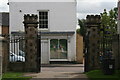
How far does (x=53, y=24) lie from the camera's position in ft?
115

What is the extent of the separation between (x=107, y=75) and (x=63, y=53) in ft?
54.3

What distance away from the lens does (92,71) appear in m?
20.6

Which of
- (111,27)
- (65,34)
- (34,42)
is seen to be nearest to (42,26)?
(65,34)

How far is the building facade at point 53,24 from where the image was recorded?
3469cm

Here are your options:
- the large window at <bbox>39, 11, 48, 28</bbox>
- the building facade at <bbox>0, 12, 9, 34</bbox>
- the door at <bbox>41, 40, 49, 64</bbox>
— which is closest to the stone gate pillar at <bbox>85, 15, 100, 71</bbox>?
the door at <bbox>41, 40, 49, 64</bbox>

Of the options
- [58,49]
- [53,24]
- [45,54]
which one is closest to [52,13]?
[53,24]

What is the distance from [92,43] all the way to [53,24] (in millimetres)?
13987

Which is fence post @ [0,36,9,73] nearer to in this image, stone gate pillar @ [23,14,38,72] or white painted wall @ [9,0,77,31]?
stone gate pillar @ [23,14,38,72]

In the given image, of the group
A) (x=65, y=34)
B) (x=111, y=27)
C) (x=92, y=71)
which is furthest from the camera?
(x=111, y=27)

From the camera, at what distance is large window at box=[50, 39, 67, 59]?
3478 cm

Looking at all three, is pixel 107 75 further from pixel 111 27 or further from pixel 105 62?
pixel 111 27

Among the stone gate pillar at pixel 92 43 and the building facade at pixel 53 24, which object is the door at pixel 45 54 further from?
the stone gate pillar at pixel 92 43

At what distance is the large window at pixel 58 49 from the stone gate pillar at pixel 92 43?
13.4m

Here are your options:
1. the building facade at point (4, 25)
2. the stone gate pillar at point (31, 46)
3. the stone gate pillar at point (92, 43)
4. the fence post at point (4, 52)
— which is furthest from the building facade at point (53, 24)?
the fence post at point (4, 52)
